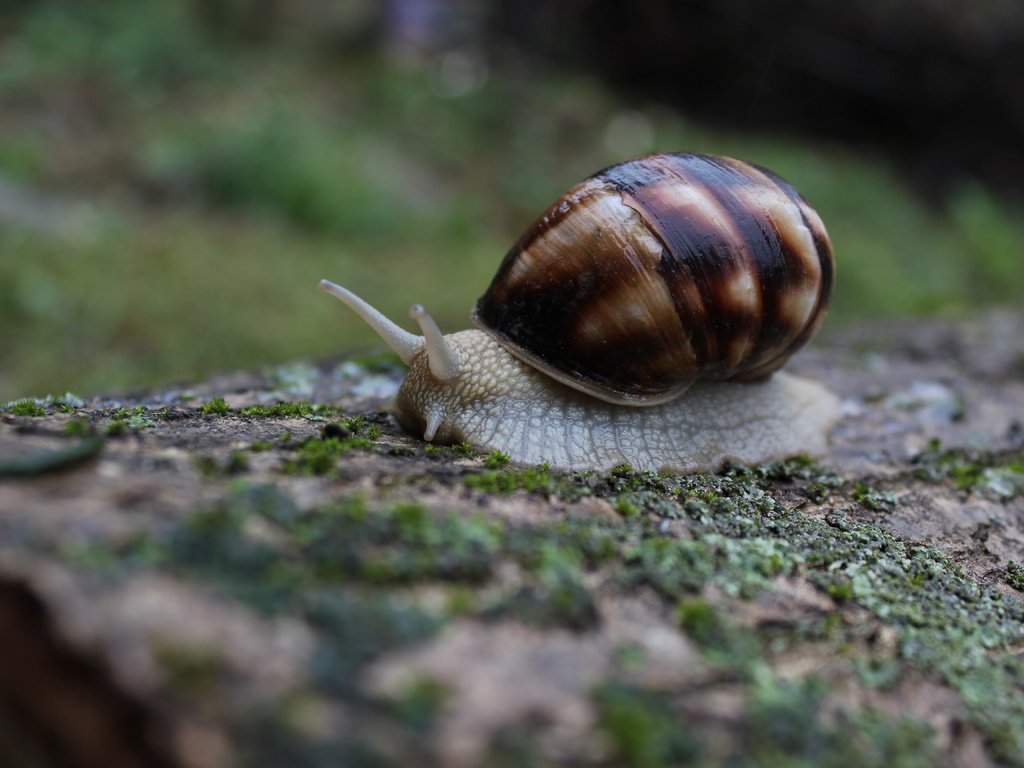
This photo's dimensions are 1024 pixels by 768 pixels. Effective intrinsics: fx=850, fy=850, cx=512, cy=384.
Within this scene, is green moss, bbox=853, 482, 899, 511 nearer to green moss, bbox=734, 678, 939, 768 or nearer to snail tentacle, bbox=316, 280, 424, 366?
green moss, bbox=734, 678, 939, 768

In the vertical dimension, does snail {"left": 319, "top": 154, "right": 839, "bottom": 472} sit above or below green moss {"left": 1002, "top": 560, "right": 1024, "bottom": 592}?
above

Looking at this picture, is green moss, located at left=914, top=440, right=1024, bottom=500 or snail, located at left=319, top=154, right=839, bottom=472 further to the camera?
green moss, located at left=914, top=440, right=1024, bottom=500

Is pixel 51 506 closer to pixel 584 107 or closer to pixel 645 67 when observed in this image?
pixel 584 107

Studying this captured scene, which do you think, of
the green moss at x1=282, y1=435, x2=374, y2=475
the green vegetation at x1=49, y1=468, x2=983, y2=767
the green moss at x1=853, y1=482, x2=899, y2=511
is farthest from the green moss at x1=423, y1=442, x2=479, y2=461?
the green moss at x1=853, y1=482, x2=899, y2=511

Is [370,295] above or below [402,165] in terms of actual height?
below

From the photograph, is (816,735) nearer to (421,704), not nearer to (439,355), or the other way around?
(421,704)

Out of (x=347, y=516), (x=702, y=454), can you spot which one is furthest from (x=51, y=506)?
(x=702, y=454)
